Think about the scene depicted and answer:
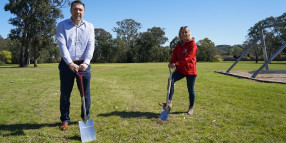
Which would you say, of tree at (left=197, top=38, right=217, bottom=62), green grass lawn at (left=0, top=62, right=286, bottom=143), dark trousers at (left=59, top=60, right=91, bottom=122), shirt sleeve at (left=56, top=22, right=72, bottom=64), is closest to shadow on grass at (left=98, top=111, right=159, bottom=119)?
green grass lawn at (left=0, top=62, right=286, bottom=143)

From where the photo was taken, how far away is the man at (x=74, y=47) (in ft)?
11.1

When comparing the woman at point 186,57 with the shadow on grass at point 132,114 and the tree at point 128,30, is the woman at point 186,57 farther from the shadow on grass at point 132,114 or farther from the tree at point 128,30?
the tree at point 128,30

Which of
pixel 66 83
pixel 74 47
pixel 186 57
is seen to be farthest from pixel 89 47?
pixel 186 57

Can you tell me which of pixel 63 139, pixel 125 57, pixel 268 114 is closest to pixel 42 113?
pixel 63 139

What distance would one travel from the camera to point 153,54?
64062 mm

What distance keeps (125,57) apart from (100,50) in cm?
841

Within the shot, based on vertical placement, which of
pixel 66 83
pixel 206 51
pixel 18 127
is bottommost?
pixel 18 127

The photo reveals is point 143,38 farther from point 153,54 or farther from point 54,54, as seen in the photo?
point 54,54

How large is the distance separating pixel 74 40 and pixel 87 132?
1632 millimetres

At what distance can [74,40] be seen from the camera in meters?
3.48

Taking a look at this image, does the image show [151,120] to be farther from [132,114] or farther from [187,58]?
[187,58]

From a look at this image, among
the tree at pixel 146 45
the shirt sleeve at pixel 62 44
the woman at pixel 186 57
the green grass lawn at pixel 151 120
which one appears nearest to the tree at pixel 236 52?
the tree at pixel 146 45

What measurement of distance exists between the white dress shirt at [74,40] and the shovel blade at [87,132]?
1.08m

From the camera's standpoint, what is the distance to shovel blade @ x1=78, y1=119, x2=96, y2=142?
319 centimetres
